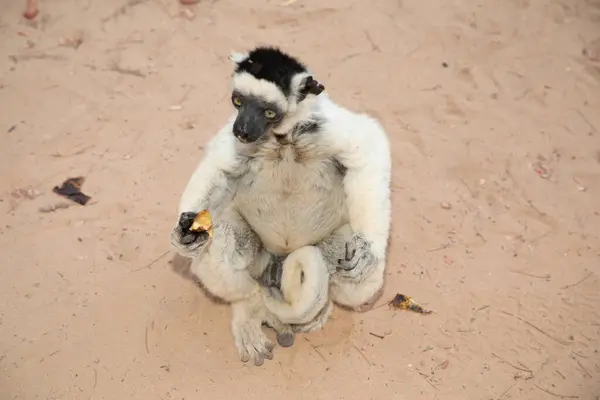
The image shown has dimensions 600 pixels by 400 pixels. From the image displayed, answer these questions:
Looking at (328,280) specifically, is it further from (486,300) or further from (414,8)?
(414,8)

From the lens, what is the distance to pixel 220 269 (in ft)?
11.6

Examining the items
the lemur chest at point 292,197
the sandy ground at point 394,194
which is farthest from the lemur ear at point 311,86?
the sandy ground at point 394,194

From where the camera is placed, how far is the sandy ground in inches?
150

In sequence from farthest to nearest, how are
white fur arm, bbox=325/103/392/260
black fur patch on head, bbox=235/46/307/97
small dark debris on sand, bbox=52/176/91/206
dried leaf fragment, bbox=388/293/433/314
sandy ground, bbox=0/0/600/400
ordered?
1. small dark debris on sand, bbox=52/176/91/206
2. dried leaf fragment, bbox=388/293/433/314
3. sandy ground, bbox=0/0/600/400
4. white fur arm, bbox=325/103/392/260
5. black fur patch on head, bbox=235/46/307/97

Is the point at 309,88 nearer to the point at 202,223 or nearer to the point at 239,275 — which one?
the point at 202,223

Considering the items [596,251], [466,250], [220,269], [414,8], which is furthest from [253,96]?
[414,8]

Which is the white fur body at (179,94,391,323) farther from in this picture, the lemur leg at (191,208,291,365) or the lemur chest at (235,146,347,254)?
the lemur leg at (191,208,291,365)

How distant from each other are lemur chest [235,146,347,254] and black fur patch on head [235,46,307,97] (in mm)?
395

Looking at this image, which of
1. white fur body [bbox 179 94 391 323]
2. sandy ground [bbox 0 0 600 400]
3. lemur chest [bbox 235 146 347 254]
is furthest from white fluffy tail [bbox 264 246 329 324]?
sandy ground [bbox 0 0 600 400]

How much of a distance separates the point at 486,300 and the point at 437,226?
2.08ft

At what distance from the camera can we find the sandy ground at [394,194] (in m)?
3.82

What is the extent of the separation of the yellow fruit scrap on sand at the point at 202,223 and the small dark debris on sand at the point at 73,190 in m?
1.63

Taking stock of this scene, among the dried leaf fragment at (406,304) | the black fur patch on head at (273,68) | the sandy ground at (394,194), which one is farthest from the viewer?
the dried leaf fragment at (406,304)

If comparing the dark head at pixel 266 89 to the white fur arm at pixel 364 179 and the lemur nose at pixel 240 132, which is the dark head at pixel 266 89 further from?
the white fur arm at pixel 364 179
